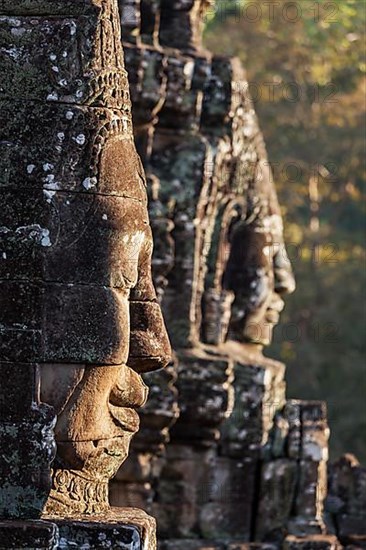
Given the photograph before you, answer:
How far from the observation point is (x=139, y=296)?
A: 9.61 meters

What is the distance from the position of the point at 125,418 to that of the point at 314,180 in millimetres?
27096

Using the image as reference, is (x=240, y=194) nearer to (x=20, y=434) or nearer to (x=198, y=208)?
(x=198, y=208)

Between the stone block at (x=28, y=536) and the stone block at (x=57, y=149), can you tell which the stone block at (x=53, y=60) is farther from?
the stone block at (x=28, y=536)

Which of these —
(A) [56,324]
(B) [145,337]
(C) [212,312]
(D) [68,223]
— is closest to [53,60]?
(D) [68,223]

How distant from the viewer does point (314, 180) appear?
36.4 meters

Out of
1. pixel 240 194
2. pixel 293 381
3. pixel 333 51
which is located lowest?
pixel 293 381

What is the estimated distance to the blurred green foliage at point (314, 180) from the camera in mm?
33375

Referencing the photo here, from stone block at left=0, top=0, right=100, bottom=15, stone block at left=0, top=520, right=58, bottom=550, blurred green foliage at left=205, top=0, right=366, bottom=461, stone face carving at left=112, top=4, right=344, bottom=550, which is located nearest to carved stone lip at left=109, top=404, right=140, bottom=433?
stone block at left=0, top=520, right=58, bottom=550

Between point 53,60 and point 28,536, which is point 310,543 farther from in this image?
point 53,60

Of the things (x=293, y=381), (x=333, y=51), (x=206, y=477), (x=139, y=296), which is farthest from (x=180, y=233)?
(x=293, y=381)

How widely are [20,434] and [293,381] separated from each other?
81.9 feet

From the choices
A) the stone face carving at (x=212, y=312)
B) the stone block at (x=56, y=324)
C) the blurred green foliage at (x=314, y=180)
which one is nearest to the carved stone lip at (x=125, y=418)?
the stone block at (x=56, y=324)

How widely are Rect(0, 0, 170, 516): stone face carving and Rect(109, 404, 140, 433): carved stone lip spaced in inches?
4.2

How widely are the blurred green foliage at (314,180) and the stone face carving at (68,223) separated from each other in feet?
71.9
